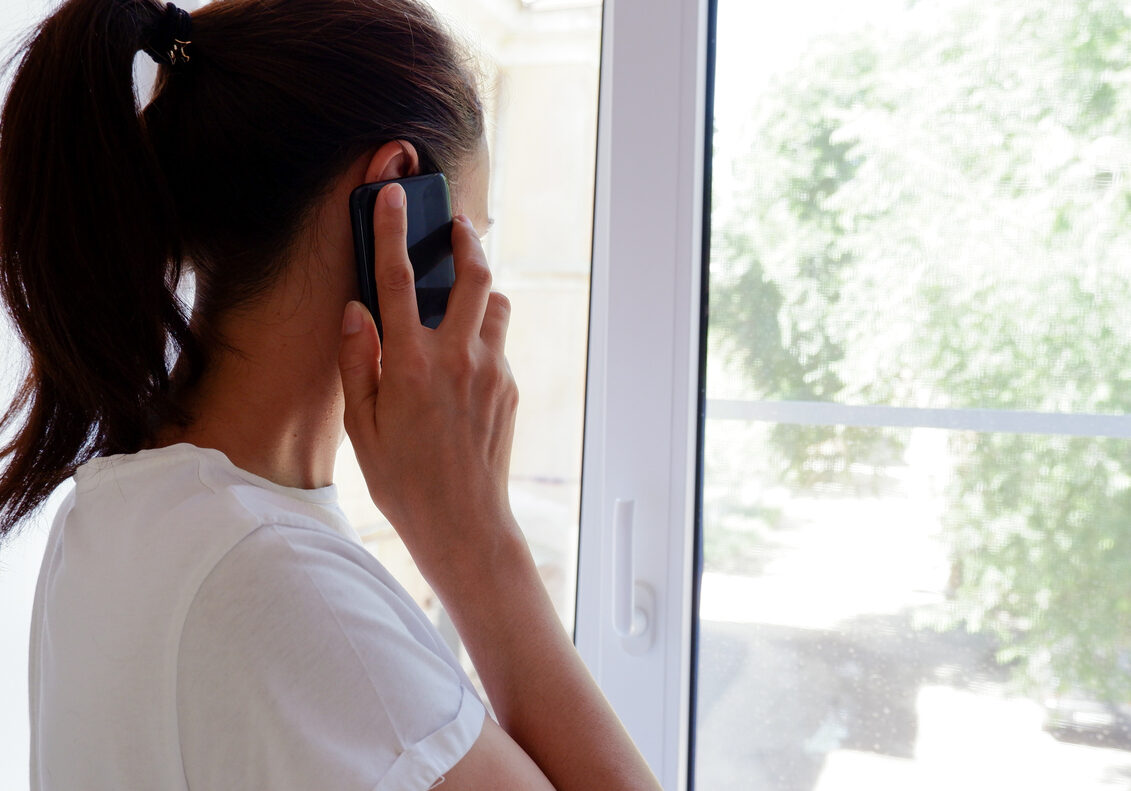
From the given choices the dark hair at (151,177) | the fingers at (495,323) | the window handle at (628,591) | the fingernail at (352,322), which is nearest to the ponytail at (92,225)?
the dark hair at (151,177)

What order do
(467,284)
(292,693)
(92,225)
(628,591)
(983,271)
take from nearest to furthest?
(292,693) → (92,225) → (467,284) → (983,271) → (628,591)

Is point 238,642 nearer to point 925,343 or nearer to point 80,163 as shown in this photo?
point 80,163

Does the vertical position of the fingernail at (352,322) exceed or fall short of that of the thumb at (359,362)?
it exceeds it

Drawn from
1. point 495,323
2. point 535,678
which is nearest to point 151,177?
point 495,323

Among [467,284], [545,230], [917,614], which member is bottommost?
[917,614]

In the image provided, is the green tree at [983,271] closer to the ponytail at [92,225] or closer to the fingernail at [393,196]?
the fingernail at [393,196]

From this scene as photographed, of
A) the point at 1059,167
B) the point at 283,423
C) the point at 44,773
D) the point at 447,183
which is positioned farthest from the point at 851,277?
the point at 44,773

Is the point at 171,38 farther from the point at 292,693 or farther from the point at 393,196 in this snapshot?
the point at 292,693

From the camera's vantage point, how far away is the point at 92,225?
0.58m

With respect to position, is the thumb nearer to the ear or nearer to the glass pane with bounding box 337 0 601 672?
the ear

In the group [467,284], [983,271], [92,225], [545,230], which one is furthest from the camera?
[545,230]

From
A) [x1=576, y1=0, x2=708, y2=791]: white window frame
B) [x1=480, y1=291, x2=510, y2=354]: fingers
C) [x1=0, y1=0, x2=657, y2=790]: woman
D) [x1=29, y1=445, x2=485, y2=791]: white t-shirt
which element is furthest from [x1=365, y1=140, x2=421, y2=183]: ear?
[x1=576, y1=0, x2=708, y2=791]: white window frame

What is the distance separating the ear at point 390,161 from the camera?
2.06 feet

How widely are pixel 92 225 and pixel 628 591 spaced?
696 mm
